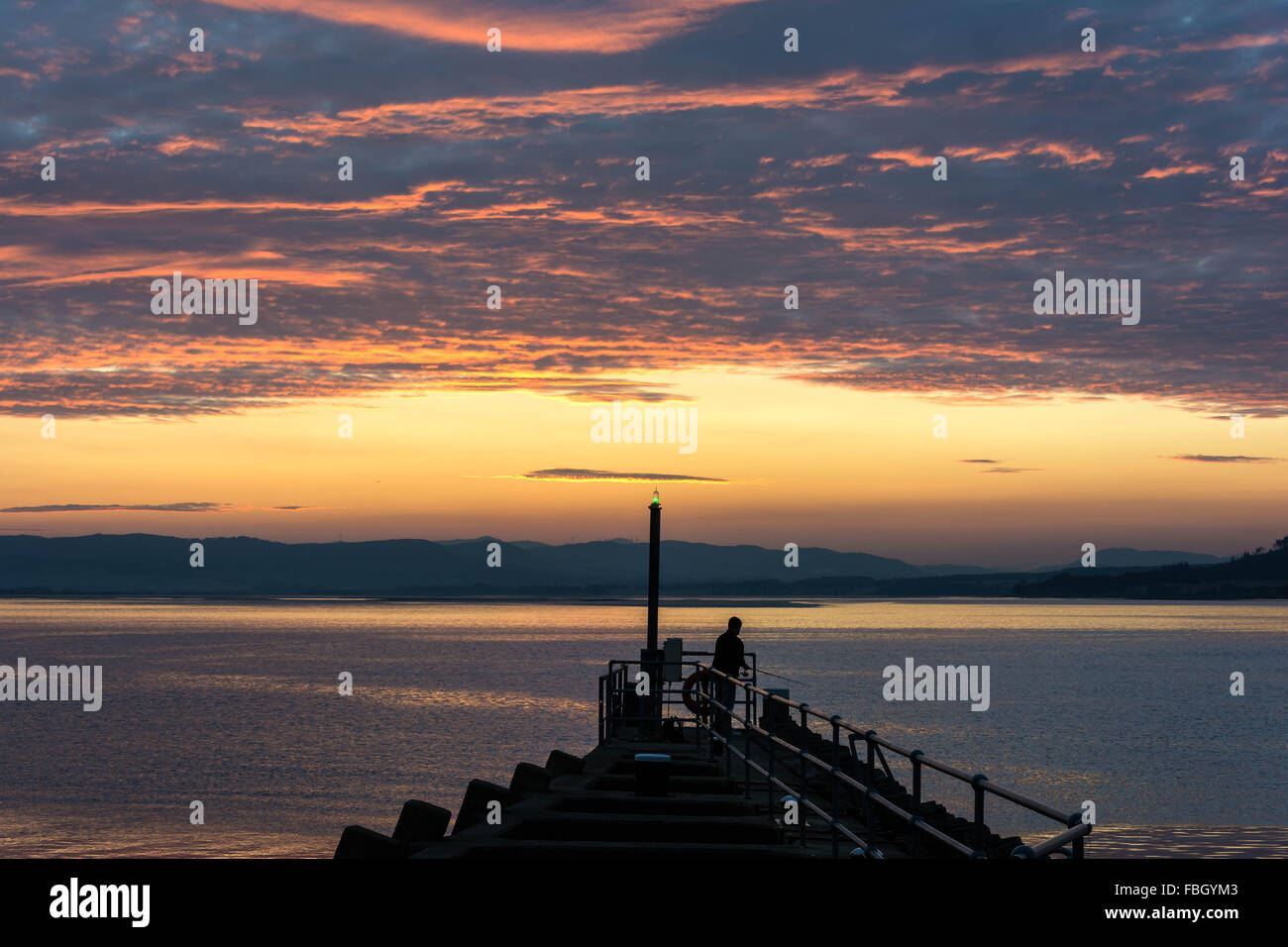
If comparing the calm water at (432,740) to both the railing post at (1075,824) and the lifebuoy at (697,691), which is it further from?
the railing post at (1075,824)

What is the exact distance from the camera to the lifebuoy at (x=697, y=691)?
80.8ft

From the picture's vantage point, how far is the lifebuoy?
24.6 metres

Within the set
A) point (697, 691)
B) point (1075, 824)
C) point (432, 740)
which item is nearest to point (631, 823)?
point (1075, 824)

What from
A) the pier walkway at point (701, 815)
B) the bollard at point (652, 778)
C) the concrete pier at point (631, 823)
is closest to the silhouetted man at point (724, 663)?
the pier walkway at point (701, 815)

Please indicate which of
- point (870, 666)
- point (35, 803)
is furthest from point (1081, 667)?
point (35, 803)

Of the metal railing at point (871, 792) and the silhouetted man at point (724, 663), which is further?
the silhouetted man at point (724, 663)

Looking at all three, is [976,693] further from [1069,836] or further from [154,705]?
[1069,836]

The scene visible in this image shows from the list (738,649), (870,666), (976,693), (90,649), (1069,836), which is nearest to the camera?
(1069,836)

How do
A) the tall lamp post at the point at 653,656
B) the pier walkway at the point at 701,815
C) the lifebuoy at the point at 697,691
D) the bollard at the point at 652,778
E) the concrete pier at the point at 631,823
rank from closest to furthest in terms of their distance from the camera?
the pier walkway at the point at 701,815, the concrete pier at the point at 631,823, the bollard at the point at 652,778, the lifebuoy at the point at 697,691, the tall lamp post at the point at 653,656

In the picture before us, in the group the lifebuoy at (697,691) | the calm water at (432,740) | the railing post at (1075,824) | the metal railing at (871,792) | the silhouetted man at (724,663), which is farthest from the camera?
the calm water at (432,740)

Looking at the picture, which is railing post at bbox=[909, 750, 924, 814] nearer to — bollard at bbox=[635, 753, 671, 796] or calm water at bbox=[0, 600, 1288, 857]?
bollard at bbox=[635, 753, 671, 796]

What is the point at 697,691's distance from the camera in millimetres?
25406
